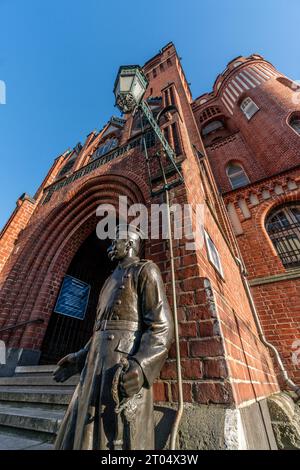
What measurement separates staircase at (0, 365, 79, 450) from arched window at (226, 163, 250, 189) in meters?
8.13

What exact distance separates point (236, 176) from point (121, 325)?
8.74 m

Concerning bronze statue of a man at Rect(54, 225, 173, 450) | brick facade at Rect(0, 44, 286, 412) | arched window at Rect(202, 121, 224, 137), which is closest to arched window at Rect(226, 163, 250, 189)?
brick facade at Rect(0, 44, 286, 412)

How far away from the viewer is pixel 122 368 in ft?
3.47

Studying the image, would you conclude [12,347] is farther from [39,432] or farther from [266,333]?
[266,333]

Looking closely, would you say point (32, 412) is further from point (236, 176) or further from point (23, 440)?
point (236, 176)

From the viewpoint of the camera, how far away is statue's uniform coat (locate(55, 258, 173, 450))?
1.06 metres

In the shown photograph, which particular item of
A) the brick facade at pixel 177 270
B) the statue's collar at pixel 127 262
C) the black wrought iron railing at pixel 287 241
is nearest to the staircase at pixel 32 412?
the brick facade at pixel 177 270

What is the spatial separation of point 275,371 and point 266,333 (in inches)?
24.7

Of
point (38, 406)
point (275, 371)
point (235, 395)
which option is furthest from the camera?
point (275, 371)

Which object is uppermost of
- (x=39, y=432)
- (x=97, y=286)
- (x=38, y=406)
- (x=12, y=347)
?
(x=97, y=286)

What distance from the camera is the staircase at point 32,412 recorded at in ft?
6.37

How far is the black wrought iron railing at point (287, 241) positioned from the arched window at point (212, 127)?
27.2 feet
